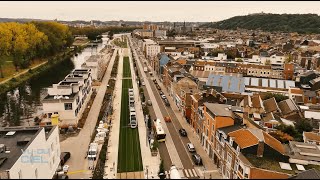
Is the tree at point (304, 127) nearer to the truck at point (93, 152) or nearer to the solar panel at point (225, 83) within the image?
the solar panel at point (225, 83)

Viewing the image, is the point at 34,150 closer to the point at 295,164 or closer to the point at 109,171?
→ the point at 109,171

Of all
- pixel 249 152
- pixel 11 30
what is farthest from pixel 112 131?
pixel 11 30

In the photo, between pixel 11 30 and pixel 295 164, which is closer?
pixel 295 164

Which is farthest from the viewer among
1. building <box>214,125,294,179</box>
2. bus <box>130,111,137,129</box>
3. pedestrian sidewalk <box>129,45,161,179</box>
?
bus <box>130,111,137,129</box>

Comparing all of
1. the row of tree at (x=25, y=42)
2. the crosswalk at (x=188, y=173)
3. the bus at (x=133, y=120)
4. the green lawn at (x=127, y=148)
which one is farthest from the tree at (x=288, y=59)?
the row of tree at (x=25, y=42)

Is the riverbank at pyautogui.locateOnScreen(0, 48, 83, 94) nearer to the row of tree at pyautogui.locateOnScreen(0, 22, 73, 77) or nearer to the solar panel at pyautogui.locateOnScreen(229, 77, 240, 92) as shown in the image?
the row of tree at pyautogui.locateOnScreen(0, 22, 73, 77)

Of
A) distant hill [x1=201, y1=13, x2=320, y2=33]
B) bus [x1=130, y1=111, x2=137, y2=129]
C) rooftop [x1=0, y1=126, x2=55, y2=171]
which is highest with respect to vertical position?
distant hill [x1=201, y1=13, x2=320, y2=33]

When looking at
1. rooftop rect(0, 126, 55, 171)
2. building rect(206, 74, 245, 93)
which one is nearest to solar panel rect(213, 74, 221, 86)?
building rect(206, 74, 245, 93)
